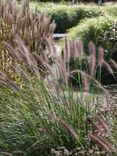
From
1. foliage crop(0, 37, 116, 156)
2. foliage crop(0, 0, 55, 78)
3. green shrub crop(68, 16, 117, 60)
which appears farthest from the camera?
green shrub crop(68, 16, 117, 60)

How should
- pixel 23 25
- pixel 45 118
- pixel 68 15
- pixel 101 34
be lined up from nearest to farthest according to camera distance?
1. pixel 45 118
2. pixel 23 25
3. pixel 101 34
4. pixel 68 15

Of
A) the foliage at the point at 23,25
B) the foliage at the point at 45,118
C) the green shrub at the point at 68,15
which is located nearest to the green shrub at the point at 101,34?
the foliage at the point at 23,25

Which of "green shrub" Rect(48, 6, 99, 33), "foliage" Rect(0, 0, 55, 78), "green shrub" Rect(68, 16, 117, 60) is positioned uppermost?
"foliage" Rect(0, 0, 55, 78)

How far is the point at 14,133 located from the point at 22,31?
1817 millimetres

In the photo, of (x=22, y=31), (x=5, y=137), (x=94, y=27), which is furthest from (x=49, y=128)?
(x=94, y=27)

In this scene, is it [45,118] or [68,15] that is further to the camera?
[68,15]

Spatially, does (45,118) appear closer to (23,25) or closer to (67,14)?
(23,25)

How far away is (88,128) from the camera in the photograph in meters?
3.54

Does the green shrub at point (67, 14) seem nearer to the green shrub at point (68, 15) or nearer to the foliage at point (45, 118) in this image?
the green shrub at point (68, 15)

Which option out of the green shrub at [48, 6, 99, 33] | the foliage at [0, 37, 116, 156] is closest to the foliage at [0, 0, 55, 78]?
the foliage at [0, 37, 116, 156]

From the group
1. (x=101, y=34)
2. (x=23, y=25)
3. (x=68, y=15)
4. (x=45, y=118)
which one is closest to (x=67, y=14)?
(x=68, y=15)

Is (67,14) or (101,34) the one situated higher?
(101,34)

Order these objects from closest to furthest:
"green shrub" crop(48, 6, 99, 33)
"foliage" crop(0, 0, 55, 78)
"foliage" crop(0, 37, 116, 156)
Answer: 1. "foliage" crop(0, 37, 116, 156)
2. "foliage" crop(0, 0, 55, 78)
3. "green shrub" crop(48, 6, 99, 33)

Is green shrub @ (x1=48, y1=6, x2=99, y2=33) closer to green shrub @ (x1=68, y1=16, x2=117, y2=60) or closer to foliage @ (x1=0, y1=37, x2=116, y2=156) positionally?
green shrub @ (x1=68, y1=16, x2=117, y2=60)
